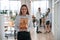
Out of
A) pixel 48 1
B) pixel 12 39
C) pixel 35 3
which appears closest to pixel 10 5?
pixel 35 3

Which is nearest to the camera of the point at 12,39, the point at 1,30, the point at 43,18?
the point at 1,30

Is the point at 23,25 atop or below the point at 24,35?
atop

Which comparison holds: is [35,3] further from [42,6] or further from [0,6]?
[0,6]

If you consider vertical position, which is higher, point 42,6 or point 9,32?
point 42,6

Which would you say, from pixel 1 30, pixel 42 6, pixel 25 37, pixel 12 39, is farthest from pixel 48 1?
pixel 25 37

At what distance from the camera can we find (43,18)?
43.6 feet

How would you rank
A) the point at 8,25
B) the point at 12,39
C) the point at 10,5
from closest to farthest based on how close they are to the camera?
the point at 12,39 < the point at 8,25 < the point at 10,5

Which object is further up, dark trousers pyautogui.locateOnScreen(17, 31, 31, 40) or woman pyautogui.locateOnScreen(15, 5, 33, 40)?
woman pyautogui.locateOnScreen(15, 5, 33, 40)

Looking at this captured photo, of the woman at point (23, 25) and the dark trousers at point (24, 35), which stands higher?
the woman at point (23, 25)

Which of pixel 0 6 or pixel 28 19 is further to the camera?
pixel 0 6

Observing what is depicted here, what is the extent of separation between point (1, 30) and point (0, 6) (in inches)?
365

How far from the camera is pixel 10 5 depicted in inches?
561

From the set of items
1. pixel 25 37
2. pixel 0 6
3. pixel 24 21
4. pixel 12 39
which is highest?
pixel 0 6

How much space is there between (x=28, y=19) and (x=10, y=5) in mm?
10920
